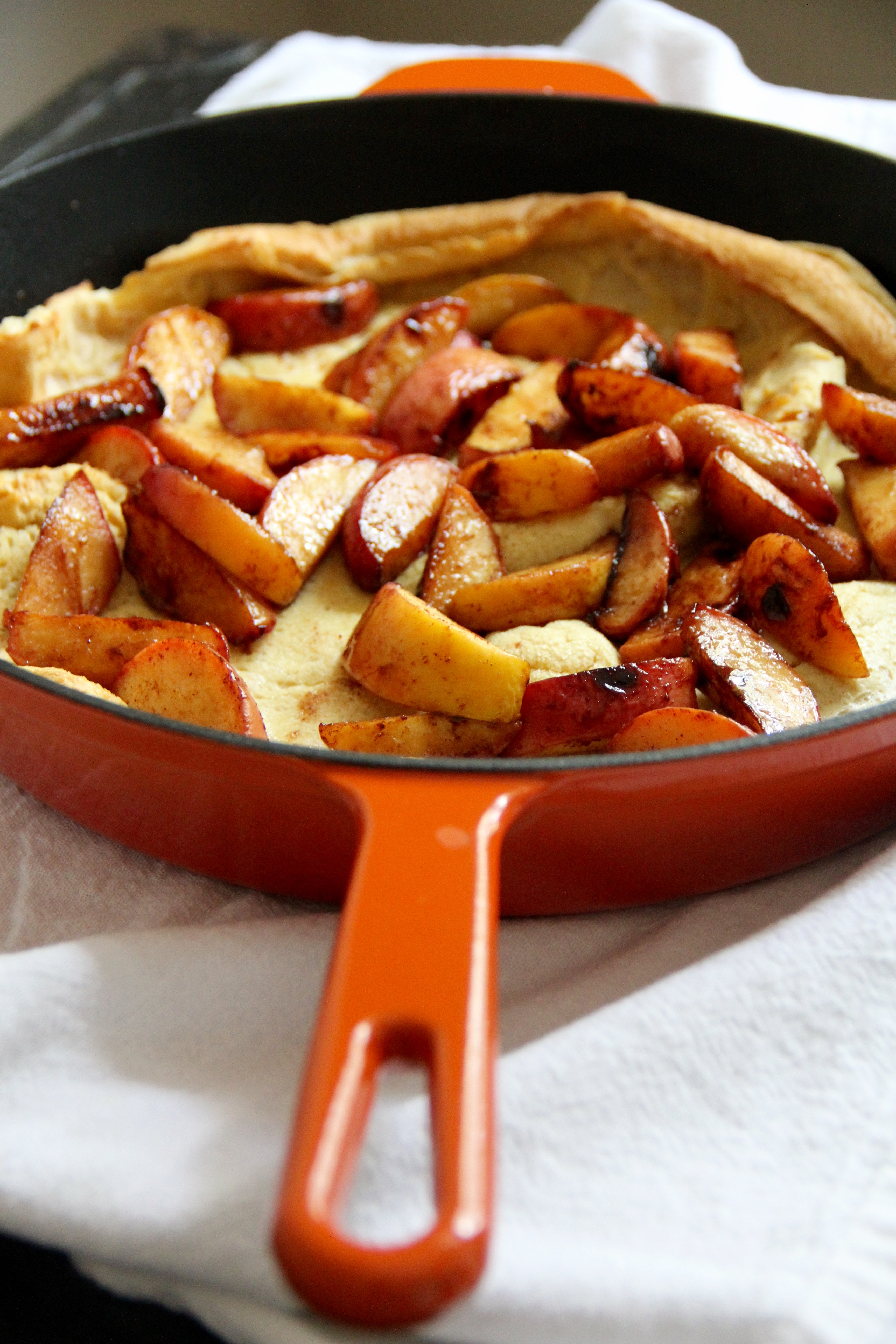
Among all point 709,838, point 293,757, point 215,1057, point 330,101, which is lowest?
point 215,1057

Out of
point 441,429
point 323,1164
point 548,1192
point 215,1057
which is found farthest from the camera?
point 441,429

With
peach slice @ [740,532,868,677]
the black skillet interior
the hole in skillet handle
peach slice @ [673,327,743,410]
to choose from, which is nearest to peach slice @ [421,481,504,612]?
peach slice @ [740,532,868,677]

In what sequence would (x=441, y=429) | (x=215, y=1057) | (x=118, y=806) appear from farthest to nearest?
(x=441, y=429) < (x=118, y=806) < (x=215, y=1057)

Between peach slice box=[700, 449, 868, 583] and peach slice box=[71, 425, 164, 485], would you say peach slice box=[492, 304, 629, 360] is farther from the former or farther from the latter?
peach slice box=[71, 425, 164, 485]

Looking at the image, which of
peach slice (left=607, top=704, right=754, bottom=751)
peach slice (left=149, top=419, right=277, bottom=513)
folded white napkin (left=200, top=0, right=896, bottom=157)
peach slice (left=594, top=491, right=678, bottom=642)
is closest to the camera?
peach slice (left=607, top=704, right=754, bottom=751)

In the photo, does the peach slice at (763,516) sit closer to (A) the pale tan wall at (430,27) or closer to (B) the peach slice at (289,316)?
(B) the peach slice at (289,316)

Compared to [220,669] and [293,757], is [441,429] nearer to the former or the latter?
[220,669]

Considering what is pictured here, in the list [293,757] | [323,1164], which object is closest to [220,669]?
[293,757]
